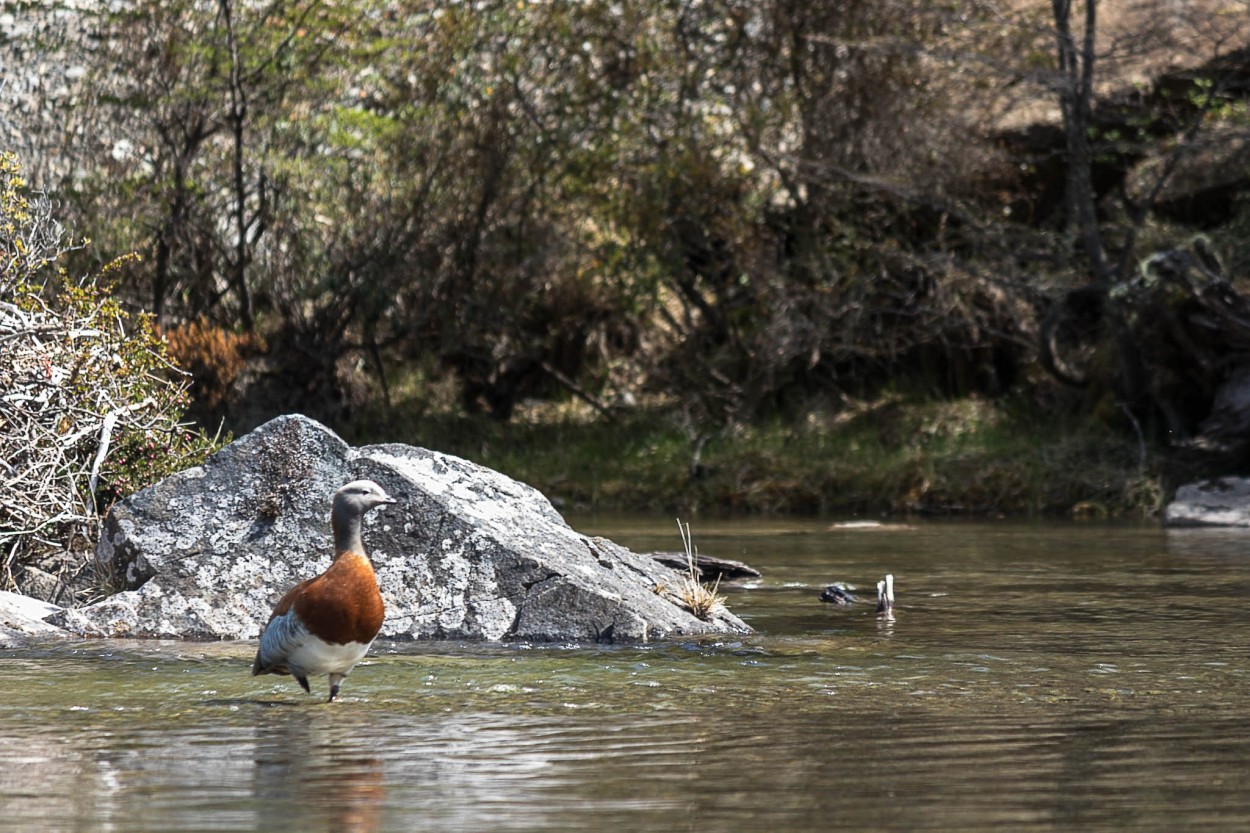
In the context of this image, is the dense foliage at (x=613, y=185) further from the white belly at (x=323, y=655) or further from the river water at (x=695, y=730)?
the white belly at (x=323, y=655)

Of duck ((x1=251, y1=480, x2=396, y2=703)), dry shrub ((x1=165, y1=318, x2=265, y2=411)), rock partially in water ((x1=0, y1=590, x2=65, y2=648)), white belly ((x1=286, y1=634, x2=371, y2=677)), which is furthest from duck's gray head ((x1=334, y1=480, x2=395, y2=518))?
dry shrub ((x1=165, y1=318, x2=265, y2=411))

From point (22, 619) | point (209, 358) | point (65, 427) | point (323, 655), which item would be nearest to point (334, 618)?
point (323, 655)

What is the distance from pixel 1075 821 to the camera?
5.88 m

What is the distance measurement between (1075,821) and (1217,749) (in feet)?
5.10

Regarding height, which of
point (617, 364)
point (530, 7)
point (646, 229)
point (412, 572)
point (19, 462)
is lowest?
point (412, 572)

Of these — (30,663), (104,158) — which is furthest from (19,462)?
(104,158)

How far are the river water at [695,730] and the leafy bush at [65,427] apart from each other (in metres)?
2.11

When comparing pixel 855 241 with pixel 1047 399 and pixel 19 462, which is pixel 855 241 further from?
pixel 19 462

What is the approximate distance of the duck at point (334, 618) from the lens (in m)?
8.17

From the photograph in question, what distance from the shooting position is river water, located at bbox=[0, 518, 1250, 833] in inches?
240

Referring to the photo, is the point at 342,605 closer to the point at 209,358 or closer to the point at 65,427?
the point at 65,427

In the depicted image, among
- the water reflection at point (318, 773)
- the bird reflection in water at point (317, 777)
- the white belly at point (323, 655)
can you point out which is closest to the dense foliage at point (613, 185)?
the white belly at point (323, 655)

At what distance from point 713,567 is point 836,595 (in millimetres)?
1522

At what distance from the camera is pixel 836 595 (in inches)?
510
